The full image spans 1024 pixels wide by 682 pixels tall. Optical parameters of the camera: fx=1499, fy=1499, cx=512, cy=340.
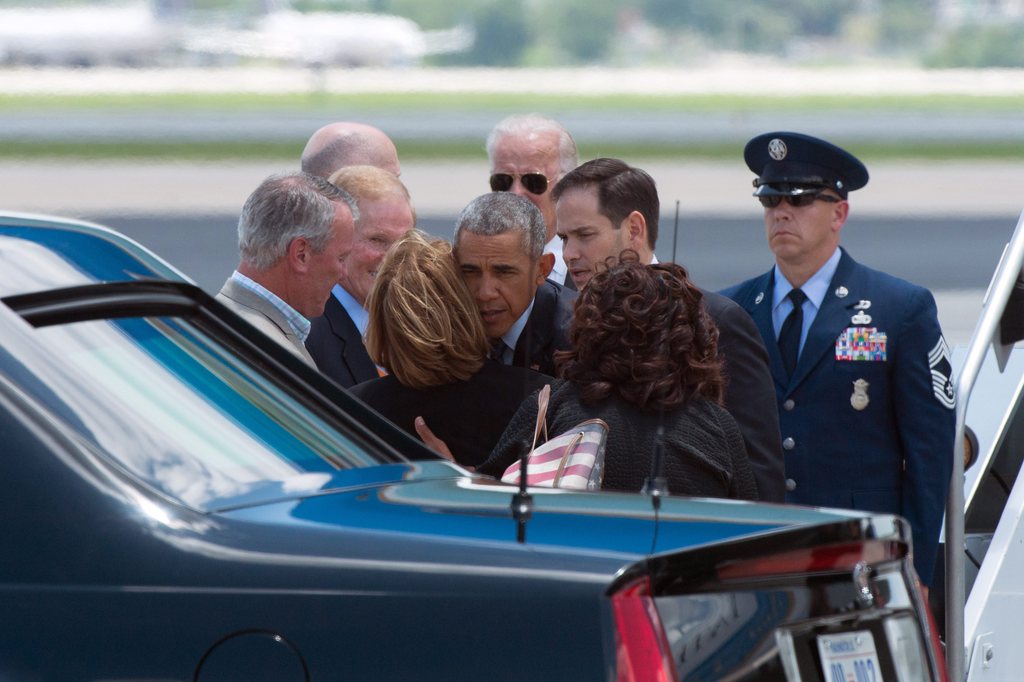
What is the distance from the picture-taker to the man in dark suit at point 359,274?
457 cm

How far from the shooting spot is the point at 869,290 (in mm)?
4191

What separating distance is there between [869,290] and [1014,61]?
153ft

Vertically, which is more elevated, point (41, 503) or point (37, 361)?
point (37, 361)

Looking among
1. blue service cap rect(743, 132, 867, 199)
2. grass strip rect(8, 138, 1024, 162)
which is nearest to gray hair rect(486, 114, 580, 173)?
blue service cap rect(743, 132, 867, 199)

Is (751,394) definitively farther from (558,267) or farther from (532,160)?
(532,160)

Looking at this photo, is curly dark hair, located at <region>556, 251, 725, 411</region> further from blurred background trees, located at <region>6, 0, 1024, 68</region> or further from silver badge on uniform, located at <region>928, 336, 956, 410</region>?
blurred background trees, located at <region>6, 0, 1024, 68</region>

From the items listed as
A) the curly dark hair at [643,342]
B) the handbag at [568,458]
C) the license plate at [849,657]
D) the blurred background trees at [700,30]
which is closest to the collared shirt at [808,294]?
the curly dark hair at [643,342]

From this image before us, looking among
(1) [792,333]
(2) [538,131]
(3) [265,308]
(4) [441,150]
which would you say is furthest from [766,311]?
(4) [441,150]

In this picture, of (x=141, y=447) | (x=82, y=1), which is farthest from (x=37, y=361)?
(x=82, y=1)

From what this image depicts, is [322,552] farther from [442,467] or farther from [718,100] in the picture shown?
[718,100]

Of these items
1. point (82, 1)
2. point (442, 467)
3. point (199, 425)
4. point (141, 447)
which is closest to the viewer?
point (141, 447)

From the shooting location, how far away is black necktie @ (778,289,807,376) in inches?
169

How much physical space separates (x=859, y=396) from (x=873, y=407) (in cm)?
5

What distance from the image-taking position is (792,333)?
4309mm
